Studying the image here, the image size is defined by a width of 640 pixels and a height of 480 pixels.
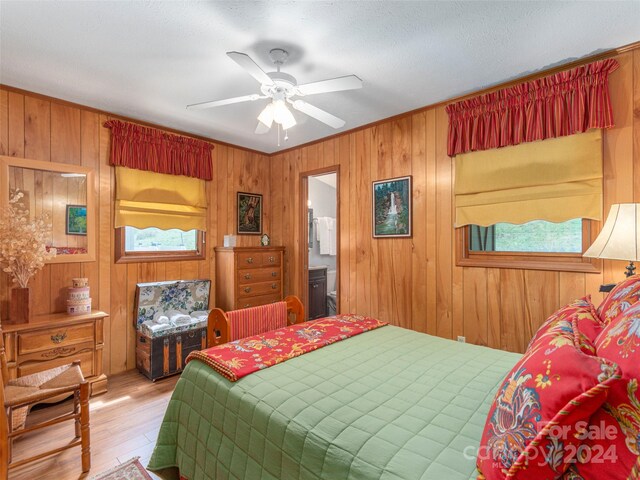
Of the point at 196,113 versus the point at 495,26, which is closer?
the point at 495,26

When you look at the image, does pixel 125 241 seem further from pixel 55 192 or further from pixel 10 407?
pixel 10 407

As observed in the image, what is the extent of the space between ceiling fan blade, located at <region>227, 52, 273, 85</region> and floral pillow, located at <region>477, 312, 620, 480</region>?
180 centimetres

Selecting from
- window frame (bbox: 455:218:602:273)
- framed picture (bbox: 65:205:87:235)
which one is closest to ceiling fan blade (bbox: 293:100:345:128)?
window frame (bbox: 455:218:602:273)

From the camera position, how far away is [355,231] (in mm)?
3570

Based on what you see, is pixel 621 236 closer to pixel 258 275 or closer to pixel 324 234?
pixel 258 275

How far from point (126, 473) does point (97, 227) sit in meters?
2.17

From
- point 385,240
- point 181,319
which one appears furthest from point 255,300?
point 385,240

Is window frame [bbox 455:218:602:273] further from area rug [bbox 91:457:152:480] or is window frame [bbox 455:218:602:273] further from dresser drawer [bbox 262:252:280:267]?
area rug [bbox 91:457:152:480]

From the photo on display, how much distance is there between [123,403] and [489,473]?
2863 mm

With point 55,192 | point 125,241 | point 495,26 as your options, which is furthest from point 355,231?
point 55,192

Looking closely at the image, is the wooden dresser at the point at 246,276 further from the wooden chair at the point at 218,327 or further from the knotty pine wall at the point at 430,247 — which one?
the wooden chair at the point at 218,327

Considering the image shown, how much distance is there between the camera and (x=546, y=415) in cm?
73

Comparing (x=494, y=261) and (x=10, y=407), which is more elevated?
(x=494, y=261)

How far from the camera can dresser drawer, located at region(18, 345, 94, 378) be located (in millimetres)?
2396
